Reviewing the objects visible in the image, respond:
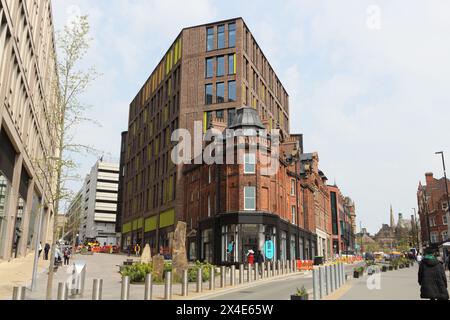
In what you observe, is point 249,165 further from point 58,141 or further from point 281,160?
point 58,141

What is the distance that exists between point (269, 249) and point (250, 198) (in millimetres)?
4848

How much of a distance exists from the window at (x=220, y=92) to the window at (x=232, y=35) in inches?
207

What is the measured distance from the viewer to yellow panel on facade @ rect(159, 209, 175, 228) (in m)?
52.0

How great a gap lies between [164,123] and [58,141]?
45.1 meters

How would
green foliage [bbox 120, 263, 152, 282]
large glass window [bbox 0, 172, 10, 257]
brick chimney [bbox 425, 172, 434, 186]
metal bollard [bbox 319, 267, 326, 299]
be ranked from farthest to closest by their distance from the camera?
brick chimney [bbox 425, 172, 434, 186], large glass window [bbox 0, 172, 10, 257], green foliage [bbox 120, 263, 152, 282], metal bollard [bbox 319, 267, 326, 299]

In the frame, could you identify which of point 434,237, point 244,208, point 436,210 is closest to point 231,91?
point 244,208

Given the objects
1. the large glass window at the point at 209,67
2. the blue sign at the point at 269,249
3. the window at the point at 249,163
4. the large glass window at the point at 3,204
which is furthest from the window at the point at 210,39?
the large glass window at the point at 3,204

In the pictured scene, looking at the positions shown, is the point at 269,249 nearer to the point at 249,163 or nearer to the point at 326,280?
the point at 249,163

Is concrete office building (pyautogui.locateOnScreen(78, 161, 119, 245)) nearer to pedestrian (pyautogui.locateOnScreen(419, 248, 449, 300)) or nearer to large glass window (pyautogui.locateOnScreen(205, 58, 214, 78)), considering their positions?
large glass window (pyautogui.locateOnScreen(205, 58, 214, 78))

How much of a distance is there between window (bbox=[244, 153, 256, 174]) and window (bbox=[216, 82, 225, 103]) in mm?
16152

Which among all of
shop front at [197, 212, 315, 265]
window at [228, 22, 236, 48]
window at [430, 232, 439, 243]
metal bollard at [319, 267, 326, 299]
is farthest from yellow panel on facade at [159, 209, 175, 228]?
window at [430, 232, 439, 243]

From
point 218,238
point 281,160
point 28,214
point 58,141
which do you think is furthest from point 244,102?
point 58,141

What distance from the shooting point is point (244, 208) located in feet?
120
